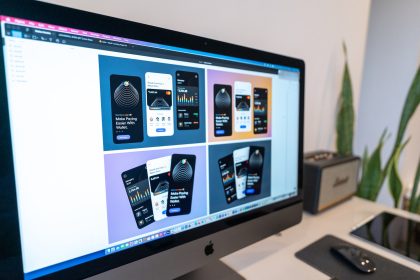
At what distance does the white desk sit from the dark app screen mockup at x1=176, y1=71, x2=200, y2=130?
1.16ft

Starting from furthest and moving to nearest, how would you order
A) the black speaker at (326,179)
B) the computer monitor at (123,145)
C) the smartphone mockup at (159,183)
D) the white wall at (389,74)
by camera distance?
the white wall at (389,74)
the black speaker at (326,179)
the smartphone mockup at (159,183)
the computer monitor at (123,145)

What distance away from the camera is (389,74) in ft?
5.37

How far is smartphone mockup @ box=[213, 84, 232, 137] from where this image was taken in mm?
459

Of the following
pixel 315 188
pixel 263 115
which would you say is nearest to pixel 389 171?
pixel 315 188

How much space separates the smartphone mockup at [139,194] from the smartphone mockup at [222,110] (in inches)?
6.1

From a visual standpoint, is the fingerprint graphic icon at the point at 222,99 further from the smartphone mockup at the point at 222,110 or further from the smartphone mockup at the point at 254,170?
the smartphone mockup at the point at 254,170

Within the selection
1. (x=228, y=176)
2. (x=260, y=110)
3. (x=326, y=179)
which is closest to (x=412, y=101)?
(x=326, y=179)

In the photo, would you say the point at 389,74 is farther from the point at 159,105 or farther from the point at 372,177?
the point at 159,105

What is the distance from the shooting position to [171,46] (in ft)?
1.29

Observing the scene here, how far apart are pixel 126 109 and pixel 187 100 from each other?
0.10m

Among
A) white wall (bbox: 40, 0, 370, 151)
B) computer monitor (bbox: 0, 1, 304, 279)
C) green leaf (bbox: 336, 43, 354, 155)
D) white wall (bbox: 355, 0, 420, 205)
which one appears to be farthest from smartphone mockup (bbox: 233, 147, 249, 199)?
white wall (bbox: 355, 0, 420, 205)

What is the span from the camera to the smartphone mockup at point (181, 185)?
42cm

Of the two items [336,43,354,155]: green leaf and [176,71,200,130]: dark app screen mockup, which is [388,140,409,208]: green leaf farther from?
[176,71,200,130]: dark app screen mockup

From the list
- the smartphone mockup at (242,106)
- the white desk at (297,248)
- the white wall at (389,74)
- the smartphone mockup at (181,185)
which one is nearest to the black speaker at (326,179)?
the white desk at (297,248)
